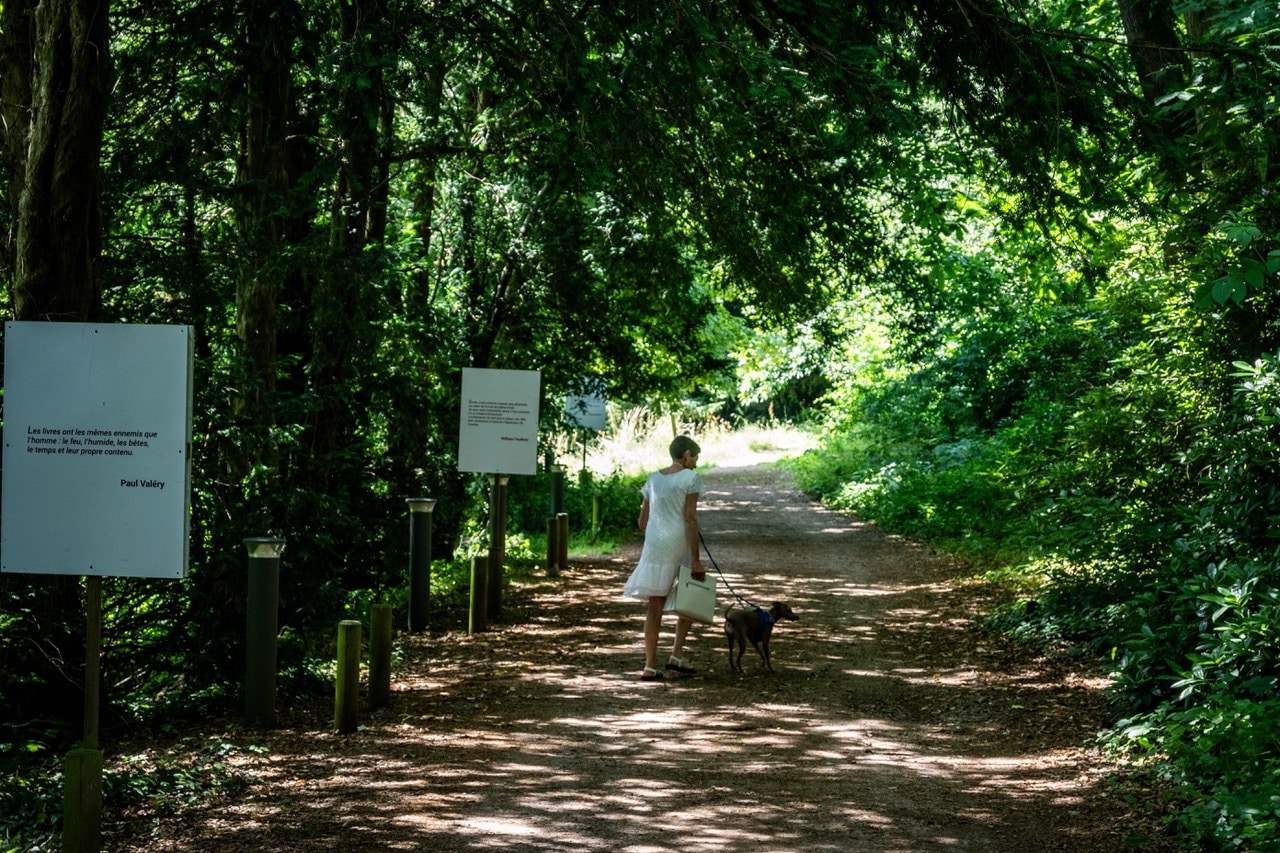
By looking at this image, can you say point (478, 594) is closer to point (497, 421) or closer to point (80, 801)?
point (497, 421)

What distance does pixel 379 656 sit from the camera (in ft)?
30.2

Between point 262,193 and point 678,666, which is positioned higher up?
point 262,193

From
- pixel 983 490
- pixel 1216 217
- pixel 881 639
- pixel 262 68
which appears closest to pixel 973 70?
pixel 1216 217

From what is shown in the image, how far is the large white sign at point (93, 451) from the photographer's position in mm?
5629

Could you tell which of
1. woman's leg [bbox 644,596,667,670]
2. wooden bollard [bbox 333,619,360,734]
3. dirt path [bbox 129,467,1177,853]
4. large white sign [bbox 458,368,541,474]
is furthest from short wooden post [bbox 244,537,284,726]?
large white sign [bbox 458,368,541,474]

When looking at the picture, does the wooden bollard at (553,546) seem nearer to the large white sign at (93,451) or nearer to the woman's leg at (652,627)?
the woman's leg at (652,627)

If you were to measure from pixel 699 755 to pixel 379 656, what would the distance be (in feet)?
8.51

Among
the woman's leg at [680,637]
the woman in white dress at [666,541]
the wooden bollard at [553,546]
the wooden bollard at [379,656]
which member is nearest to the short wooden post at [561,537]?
the wooden bollard at [553,546]

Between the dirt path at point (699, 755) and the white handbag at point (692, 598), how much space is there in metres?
0.57

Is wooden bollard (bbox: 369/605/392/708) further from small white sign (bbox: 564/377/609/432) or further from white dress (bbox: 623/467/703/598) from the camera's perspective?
small white sign (bbox: 564/377/609/432)

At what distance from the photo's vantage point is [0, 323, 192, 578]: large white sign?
222 inches

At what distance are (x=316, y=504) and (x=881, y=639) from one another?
5.72 metres

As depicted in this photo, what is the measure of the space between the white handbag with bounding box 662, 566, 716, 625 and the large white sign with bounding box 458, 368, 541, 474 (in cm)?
365

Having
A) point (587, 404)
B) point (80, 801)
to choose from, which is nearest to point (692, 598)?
point (80, 801)
